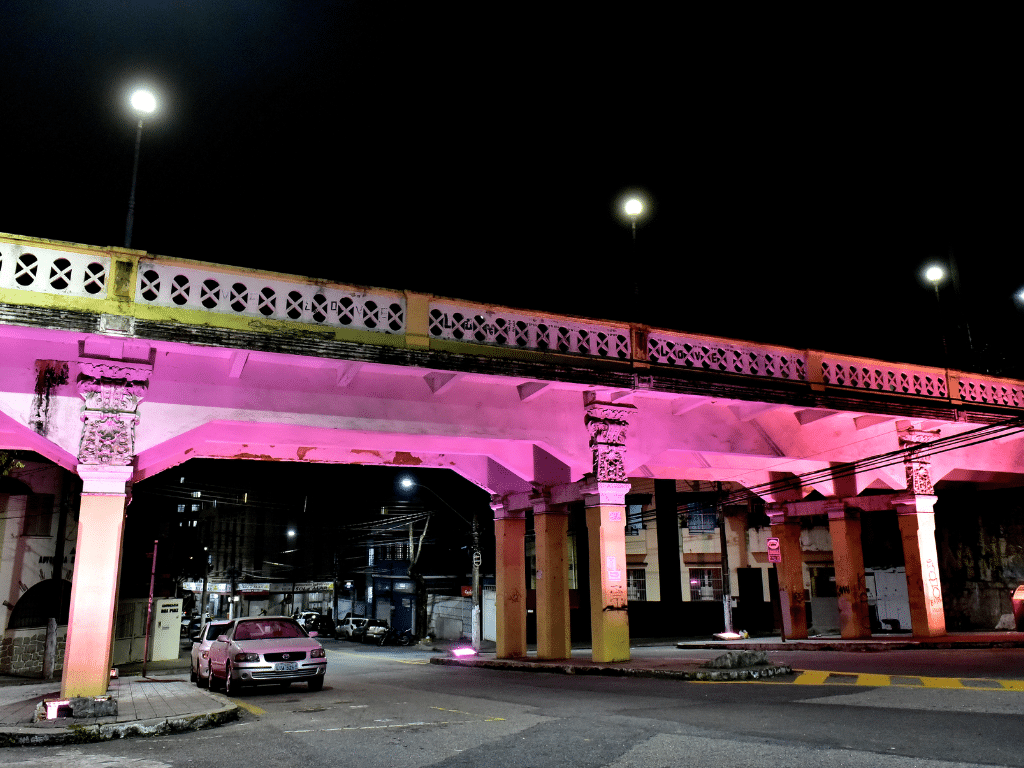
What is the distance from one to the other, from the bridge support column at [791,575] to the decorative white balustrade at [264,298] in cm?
Result: 1435

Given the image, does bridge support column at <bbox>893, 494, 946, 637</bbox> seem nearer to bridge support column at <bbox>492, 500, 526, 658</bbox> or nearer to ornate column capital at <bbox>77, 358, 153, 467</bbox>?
bridge support column at <bbox>492, 500, 526, 658</bbox>

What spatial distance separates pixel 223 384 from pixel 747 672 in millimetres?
10034

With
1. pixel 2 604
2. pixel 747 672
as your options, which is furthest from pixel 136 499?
pixel 747 672

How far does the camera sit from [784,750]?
245 inches

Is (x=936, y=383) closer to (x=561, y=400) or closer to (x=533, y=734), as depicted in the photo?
(x=561, y=400)

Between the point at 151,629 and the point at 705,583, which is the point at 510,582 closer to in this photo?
the point at 151,629

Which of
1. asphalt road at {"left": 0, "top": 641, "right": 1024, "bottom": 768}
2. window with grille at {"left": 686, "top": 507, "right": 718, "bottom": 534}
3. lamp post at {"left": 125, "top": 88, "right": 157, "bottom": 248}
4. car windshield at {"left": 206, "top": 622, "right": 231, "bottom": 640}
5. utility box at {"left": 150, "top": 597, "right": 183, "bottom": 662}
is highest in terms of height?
lamp post at {"left": 125, "top": 88, "right": 157, "bottom": 248}

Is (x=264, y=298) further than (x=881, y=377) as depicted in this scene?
No

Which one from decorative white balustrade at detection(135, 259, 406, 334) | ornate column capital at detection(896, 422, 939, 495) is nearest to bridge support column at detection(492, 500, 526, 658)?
decorative white balustrade at detection(135, 259, 406, 334)

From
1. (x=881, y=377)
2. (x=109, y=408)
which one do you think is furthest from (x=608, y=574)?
(x=109, y=408)

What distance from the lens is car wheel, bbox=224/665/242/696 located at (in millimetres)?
13184

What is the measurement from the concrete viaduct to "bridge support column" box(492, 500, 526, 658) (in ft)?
0.18

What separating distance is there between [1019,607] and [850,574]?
250 inches

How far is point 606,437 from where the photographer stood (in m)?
14.9
